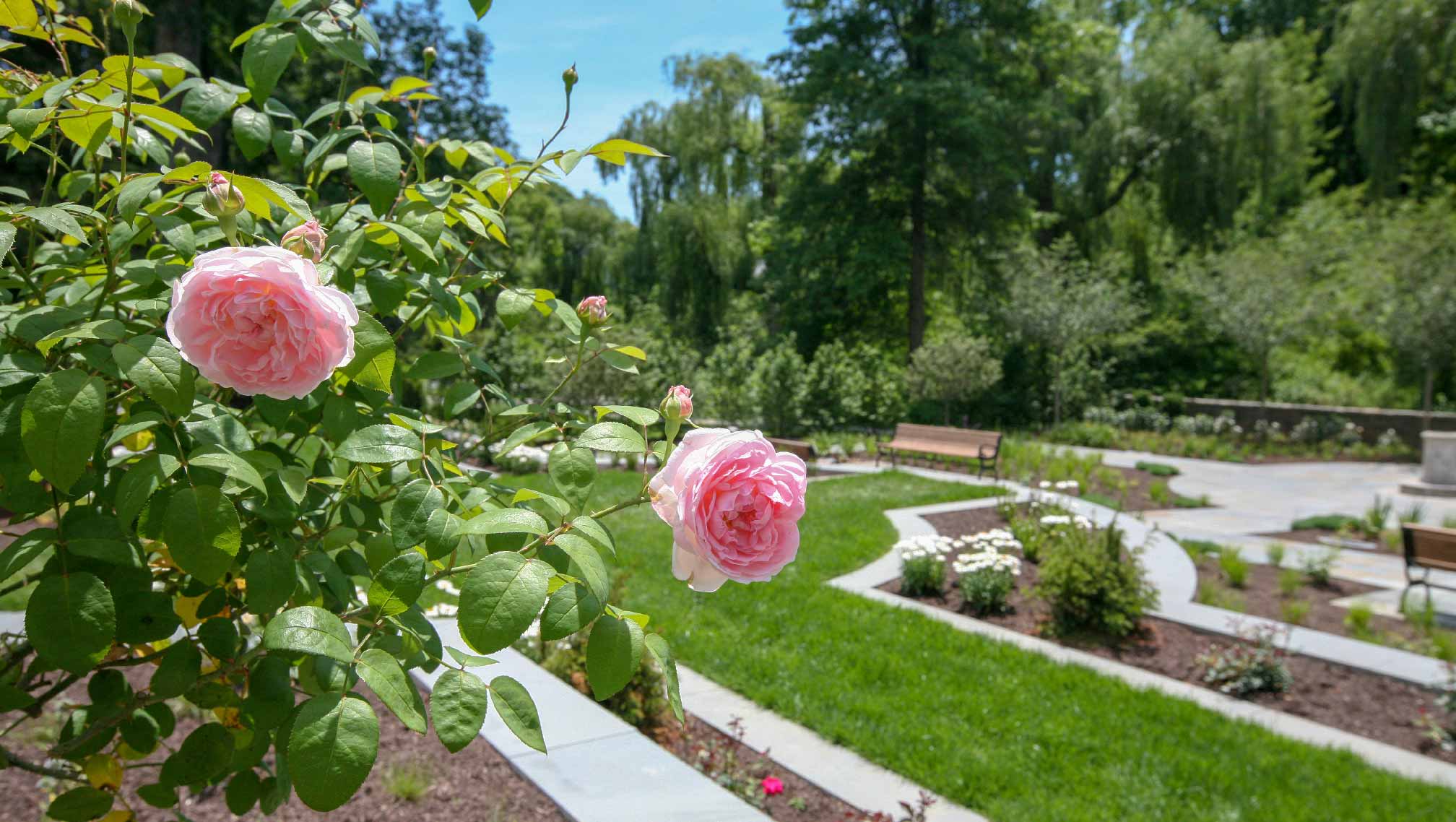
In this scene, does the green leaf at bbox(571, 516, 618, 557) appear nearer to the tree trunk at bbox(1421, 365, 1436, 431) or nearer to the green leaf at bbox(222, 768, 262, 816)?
the green leaf at bbox(222, 768, 262, 816)

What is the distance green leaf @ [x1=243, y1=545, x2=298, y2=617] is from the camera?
1.02 metres

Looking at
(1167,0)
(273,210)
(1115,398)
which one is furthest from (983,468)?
(1167,0)

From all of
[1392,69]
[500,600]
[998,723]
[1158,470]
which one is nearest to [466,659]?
[500,600]

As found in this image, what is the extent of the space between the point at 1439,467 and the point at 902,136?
42.1ft

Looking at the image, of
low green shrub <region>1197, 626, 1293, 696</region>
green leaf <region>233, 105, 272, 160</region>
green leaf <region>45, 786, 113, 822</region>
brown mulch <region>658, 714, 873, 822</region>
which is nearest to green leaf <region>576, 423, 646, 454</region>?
green leaf <region>233, 105, 272, 160</region>

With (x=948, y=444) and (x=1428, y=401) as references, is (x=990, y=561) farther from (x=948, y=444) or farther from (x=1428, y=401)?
(x=1428, y=401)

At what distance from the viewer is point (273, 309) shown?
84 centimetres

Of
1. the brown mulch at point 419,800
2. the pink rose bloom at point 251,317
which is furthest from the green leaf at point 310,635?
the brown mulch at point 419,800

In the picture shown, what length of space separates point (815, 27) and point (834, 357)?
9838mm

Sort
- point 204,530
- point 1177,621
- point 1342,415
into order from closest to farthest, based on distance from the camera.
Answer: point 204,530, point 1177,621, point 1342,415

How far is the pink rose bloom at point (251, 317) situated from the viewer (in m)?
0.82

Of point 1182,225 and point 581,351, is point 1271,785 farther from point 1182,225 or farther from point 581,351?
point 1182,225

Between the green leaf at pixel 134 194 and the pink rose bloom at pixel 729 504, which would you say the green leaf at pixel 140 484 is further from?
the pink rose bloom at pixel 729 504

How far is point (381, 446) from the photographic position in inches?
39.8
